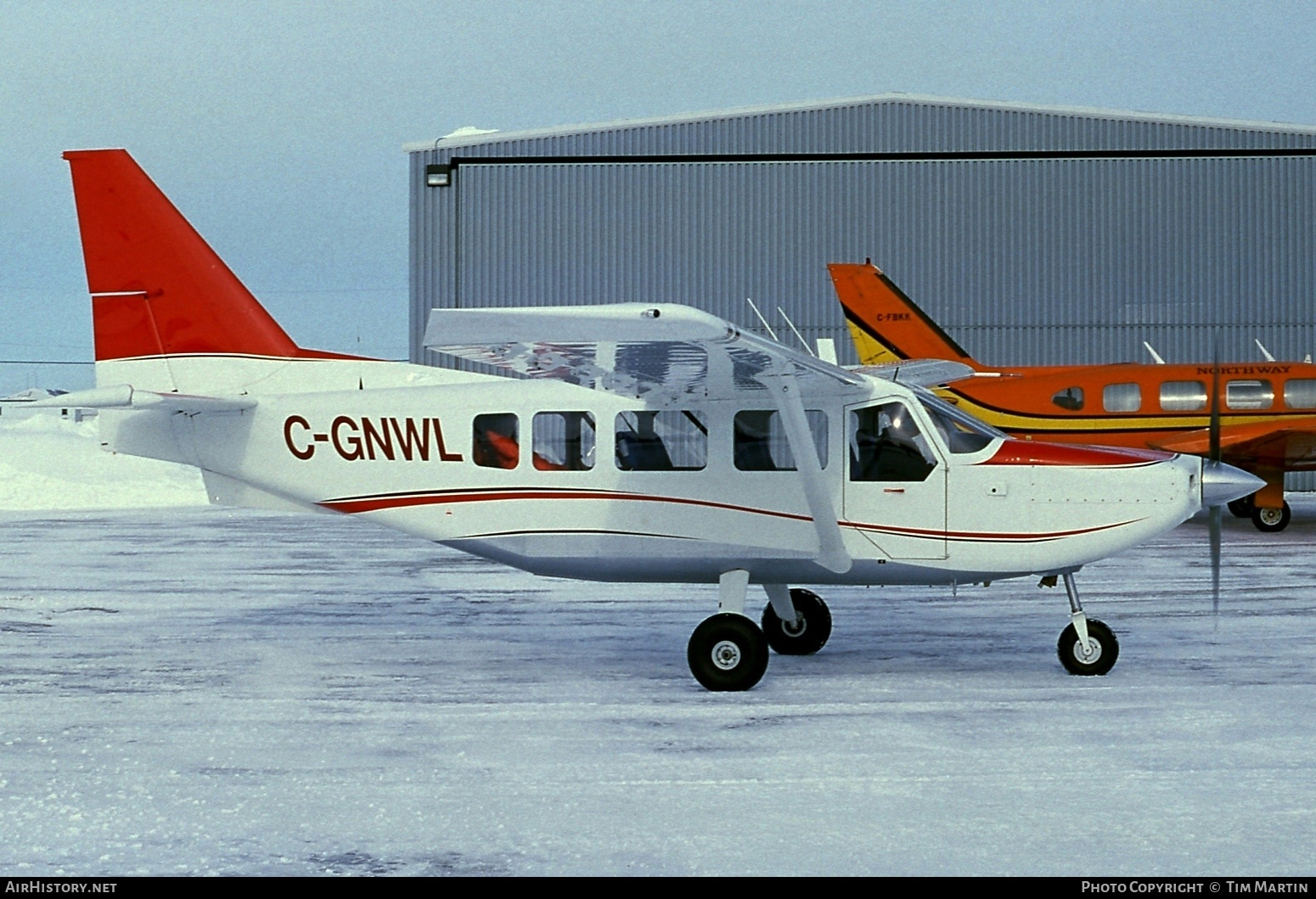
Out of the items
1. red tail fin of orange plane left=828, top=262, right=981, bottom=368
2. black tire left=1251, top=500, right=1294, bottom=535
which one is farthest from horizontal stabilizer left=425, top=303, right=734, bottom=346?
red tail fin of orange plane left=828, top=262, right=981, bottom=368

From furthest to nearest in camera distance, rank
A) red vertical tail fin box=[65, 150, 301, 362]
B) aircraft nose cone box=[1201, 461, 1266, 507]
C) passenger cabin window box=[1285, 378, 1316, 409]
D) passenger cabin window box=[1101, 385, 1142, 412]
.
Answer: passenger cabin window box=[1101, 385, 1142, 412] < passenger cabin window box=[1285, 378, 1316, 409] < red vertical tail fin box=[65, 150, 301, 362] < aircraft nose cone box=[1201, 461, 1266, 507]

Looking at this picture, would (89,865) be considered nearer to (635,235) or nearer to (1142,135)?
(635,235)

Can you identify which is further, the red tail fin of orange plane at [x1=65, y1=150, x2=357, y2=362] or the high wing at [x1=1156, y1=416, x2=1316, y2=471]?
the high wing at [x1=1156, y1=416, x2=1316, y2=471]

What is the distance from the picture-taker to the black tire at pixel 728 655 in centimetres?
794

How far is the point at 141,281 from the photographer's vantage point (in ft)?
30.2

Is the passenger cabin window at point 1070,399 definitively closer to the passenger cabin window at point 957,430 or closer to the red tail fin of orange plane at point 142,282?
the passenger cabin window at point 957,430

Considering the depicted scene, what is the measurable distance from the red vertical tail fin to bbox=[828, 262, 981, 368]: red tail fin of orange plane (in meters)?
15.7

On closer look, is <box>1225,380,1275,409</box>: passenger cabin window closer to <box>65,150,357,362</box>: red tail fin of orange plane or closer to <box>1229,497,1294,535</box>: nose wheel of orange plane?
<box>1229,497,1294,535</box>: nose wheel of orange plane

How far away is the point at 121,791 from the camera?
568 cm

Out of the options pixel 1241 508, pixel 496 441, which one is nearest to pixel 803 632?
pixel 496 441

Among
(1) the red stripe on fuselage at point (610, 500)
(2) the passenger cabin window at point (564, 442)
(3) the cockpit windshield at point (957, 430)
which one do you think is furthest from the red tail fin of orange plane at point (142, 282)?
(3) the cockpit windshield at point (957, 430)

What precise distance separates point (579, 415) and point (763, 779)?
3367mm

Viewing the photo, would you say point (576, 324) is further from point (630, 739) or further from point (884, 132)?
point (884, 132)

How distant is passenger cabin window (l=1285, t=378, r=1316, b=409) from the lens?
63.9ft
